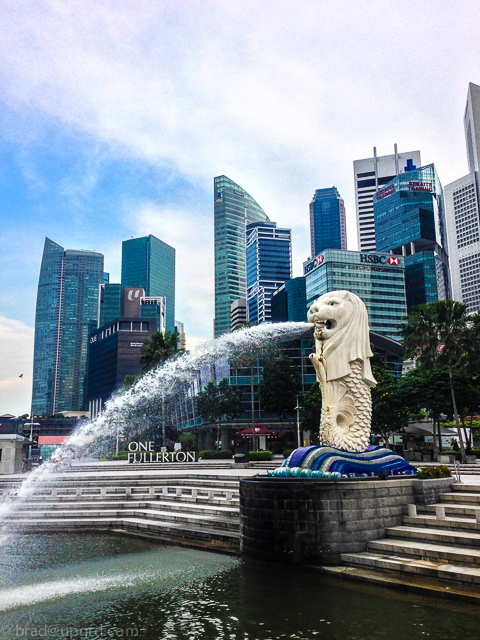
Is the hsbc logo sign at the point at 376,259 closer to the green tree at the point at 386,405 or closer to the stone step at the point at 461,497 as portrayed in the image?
the green tree at the point at 386,405

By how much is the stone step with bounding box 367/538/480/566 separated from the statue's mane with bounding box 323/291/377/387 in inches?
214

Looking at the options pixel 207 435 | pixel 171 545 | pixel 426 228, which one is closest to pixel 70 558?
pixel 171 545

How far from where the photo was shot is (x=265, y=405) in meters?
51.2

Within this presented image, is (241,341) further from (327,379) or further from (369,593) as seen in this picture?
(369,593)

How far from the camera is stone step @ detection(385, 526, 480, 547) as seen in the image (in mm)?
12330

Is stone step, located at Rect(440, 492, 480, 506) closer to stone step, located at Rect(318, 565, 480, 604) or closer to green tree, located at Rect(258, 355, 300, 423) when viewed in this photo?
stone step, located at Rect(318, 565, 480, 604)

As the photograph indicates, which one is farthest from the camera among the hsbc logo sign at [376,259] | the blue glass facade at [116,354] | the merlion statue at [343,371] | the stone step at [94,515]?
the blue glass facade at [116,354]

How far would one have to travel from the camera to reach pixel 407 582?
11.4m

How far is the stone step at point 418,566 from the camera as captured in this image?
1103 centimetres

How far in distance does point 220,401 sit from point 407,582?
42.6m

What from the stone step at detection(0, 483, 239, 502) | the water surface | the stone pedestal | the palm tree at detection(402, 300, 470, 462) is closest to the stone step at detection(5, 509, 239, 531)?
the stone step at detection(0, 483, 239, 502)

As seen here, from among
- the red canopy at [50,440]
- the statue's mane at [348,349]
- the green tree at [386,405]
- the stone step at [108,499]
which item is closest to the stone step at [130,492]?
the stone step at [108,499]

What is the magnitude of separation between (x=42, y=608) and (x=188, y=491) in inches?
527

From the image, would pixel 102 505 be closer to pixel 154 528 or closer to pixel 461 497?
pixel 154 528
